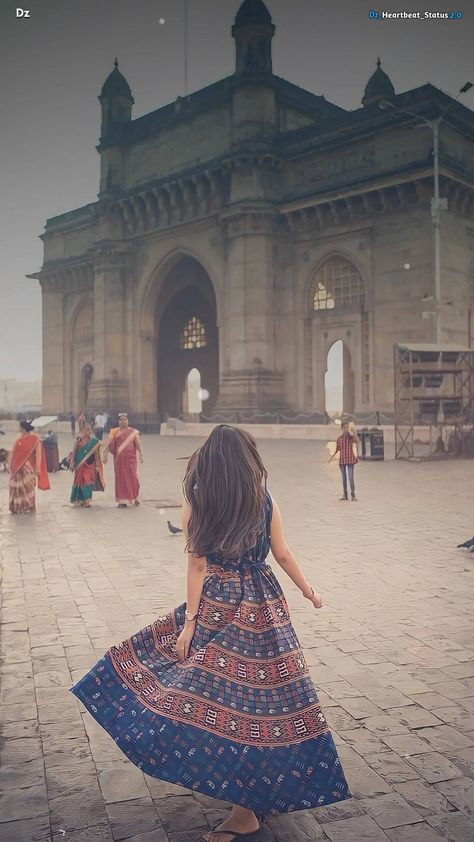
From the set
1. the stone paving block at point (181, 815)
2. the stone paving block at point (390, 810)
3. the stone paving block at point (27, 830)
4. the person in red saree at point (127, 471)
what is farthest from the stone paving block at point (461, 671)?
the person in red saree at point (127, 471)

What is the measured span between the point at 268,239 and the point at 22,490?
24.0 meters

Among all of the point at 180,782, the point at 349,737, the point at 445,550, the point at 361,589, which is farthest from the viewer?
the point at 445,550

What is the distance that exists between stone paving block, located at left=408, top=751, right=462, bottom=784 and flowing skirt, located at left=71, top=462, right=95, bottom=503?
9381mm

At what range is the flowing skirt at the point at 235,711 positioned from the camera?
2.72 metres

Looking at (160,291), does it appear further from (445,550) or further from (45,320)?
(445,550)

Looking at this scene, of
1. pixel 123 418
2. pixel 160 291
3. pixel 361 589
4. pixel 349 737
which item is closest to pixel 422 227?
pixel 160 291

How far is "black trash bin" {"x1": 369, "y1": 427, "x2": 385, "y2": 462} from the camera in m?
A: 20.3

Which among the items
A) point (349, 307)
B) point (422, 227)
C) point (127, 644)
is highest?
point (422, 227)

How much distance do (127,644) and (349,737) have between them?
130cm

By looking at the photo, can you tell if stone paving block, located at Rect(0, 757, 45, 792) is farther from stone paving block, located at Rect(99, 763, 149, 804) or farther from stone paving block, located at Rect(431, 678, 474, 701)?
stone paving block, located at Rect(431, 678, 474, 701)

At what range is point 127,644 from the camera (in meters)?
3.07

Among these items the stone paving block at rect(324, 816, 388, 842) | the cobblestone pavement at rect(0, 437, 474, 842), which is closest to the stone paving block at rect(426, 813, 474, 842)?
the cobblestone pavement at rect(0, 437, 474, 842)

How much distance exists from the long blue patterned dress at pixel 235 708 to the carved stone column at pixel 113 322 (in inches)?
1494

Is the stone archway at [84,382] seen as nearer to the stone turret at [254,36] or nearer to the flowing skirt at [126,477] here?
the stone turret at [254,36]
